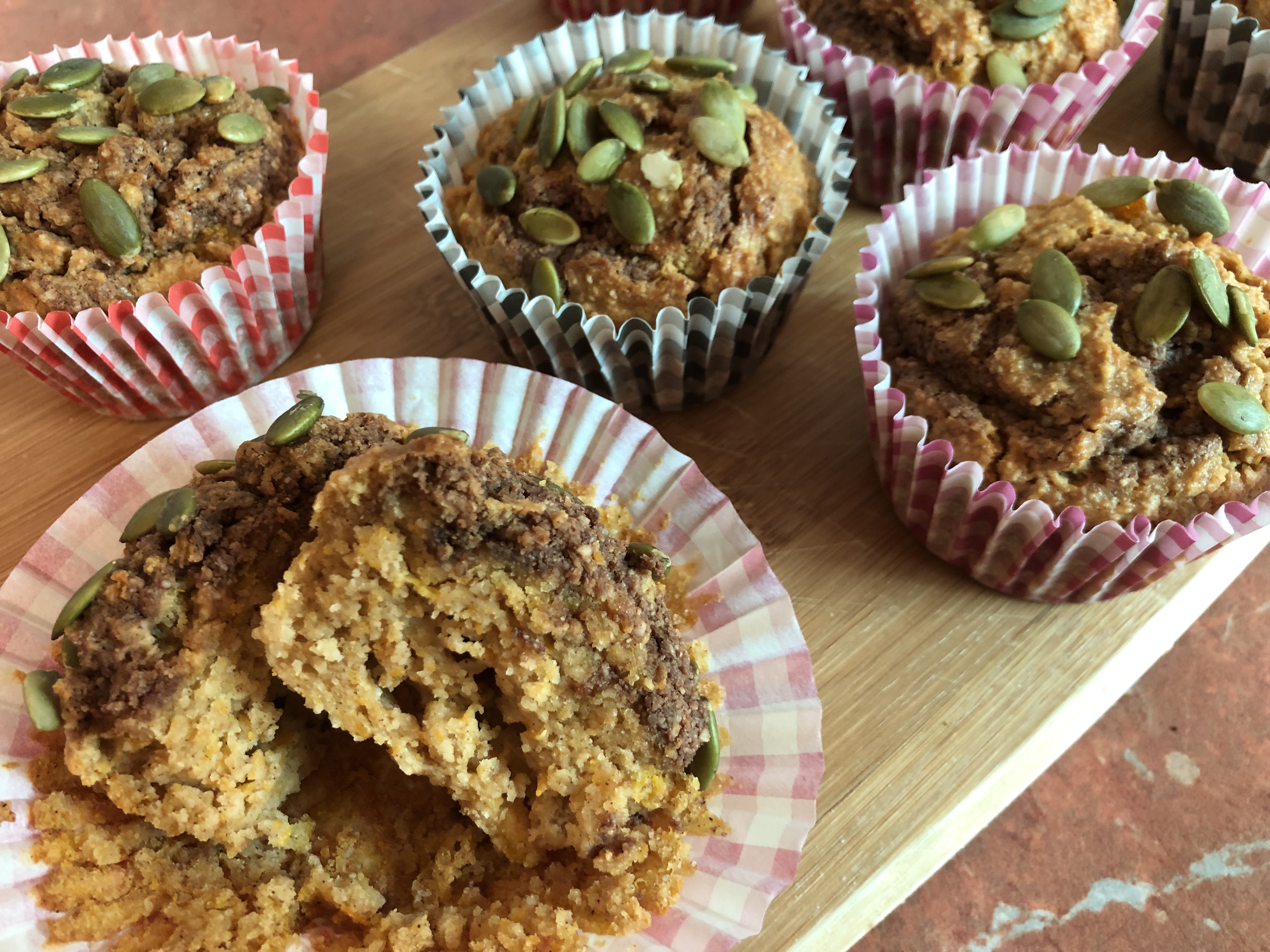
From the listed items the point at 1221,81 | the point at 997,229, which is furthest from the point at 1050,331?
the point at 1221,81

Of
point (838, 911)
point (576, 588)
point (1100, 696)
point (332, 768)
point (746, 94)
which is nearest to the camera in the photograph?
point (576, 588)

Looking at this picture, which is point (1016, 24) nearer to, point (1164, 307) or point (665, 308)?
point (1164, 307)

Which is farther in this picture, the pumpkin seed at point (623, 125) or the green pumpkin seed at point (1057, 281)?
the pumpkin seed at point (623, 125)

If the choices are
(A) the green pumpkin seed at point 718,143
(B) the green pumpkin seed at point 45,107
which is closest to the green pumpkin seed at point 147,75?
(B) the green pumpkin seed at point 45,107

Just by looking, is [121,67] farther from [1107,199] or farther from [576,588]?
[1107,199]

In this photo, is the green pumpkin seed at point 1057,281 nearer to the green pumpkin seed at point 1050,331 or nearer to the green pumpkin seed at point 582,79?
the green pumpkin seed at point 1050,331

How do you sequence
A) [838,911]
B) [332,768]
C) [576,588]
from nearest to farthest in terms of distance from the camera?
[576,588]
[332,768]
[838,911]

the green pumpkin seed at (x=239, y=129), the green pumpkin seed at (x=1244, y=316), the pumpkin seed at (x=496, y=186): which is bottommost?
the green pumpkin seed at (x=1244, y=316)

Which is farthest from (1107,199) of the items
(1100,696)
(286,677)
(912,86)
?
(286,677)

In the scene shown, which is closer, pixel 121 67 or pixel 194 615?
pixel 194 615
